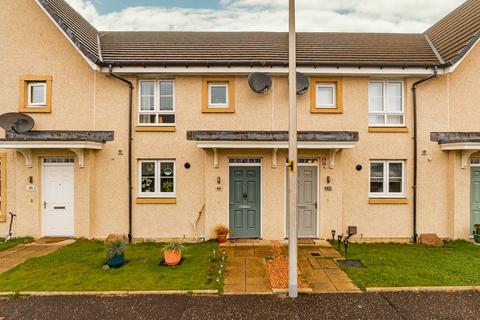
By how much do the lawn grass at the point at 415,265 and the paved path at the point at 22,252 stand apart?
28.7 ft

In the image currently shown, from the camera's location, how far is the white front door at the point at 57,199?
1026 cm

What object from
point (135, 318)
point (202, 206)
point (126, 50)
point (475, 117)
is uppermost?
point (126, 50)

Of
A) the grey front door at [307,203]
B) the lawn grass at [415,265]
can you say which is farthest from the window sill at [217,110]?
the lawn grass at [415,265]

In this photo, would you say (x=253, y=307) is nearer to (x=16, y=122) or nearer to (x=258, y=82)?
(x=258, y=82)

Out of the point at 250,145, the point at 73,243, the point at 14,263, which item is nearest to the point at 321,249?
the point at 250,145

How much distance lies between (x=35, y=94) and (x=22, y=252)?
5411 millimetres

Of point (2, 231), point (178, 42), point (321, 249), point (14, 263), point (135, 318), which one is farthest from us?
point (178, 42)

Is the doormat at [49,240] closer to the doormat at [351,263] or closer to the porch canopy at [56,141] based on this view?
the porch canopy at [56,141]

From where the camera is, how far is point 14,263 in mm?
7953

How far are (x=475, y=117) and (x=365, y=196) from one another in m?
4.80

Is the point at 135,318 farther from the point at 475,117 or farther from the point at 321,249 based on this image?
the point at 475,117

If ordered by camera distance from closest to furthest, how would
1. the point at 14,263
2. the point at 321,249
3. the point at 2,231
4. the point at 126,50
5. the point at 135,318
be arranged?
the point at 135,318
the point at 14,263
the point at 321,249
the point at 2,231
the point at 126,50

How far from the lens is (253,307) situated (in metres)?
5.66

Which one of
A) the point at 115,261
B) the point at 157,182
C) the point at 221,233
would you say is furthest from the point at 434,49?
the point at 115,261
